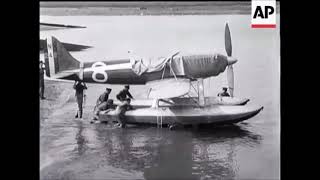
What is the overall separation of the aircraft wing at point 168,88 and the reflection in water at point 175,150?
0.59ft

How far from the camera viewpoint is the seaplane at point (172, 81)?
2.32m

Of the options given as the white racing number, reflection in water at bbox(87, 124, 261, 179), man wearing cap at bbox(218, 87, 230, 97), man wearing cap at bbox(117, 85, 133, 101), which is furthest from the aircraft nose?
the white racing number

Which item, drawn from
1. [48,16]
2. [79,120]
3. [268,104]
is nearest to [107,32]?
[48,16]

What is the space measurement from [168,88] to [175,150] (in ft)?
1.04

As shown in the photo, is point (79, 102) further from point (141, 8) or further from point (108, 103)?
point (141, 8)

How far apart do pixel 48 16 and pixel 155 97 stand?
0.68m

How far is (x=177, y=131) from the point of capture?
7.63 ft

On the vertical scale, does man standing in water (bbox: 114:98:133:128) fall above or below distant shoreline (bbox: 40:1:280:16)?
below

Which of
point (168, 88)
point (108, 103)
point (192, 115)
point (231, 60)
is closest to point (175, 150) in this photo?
point (192, 115)

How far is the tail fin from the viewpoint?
2.34 metres

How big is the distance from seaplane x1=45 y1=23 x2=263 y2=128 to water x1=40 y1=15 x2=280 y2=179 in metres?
0.03

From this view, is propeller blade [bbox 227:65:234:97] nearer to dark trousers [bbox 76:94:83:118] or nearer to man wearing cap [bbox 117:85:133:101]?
man wearing cap [bbox 117:85:133:101]

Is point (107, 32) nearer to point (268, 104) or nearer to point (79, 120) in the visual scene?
point (79, 120)

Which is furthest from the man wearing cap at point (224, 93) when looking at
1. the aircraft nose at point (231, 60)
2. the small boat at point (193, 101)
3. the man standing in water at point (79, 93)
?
the man standing in water at point (79, 93)
